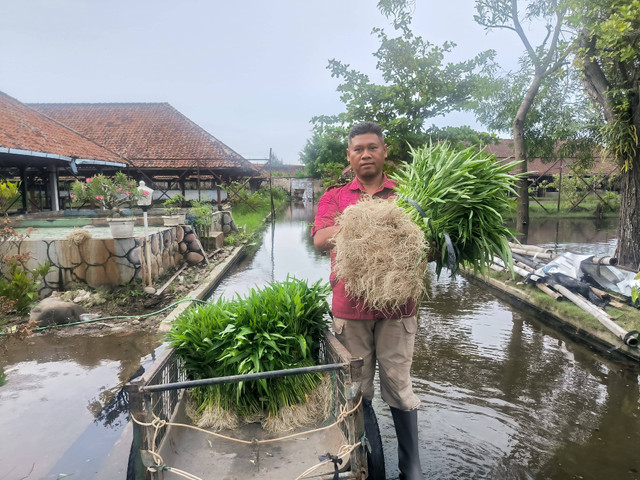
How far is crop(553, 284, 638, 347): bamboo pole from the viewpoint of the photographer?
4.46 metres

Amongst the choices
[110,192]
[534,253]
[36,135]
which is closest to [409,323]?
[534,253]

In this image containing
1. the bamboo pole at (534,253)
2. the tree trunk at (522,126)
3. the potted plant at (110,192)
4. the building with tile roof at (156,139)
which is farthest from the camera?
the building with tile roof at (156,139)

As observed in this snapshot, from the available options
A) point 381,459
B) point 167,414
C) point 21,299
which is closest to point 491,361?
point 381,459

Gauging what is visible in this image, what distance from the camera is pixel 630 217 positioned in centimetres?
707

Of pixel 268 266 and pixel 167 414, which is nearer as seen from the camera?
pixel 167 414

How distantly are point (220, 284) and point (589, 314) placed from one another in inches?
242

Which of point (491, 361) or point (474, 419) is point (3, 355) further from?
point (491, 361)

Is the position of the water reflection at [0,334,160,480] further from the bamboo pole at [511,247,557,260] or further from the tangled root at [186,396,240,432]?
the bamboo pole at [511,247,557,260]

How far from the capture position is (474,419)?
11.2 ft

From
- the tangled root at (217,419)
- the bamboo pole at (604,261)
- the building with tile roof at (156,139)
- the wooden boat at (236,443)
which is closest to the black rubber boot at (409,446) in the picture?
the wooden boat at (236,443)

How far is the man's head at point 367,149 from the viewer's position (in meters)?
2.29

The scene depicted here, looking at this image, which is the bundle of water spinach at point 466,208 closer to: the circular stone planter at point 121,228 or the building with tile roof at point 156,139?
the circular stone planter at point 121,228

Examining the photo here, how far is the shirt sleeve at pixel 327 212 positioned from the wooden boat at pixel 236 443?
0.65 metres

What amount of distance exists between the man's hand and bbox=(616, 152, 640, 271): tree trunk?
22.4 feet
